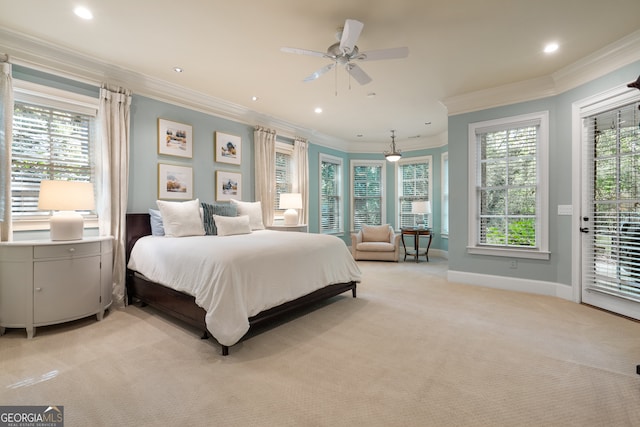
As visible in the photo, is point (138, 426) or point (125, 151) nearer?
point (138, 426)

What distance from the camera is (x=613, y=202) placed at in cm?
320

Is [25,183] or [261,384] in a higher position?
[25,183]

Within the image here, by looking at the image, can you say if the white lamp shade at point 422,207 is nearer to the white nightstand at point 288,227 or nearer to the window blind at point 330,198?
the window blind at point 330,198

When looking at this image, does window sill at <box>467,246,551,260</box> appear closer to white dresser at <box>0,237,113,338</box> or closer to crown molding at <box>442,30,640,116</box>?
crown molding at <box>442,30,640,116</box>

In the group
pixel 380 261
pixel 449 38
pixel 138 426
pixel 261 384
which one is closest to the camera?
pixel 138 426

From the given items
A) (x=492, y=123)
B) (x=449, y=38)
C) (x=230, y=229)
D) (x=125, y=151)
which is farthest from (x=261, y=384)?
(x=492, y=123)

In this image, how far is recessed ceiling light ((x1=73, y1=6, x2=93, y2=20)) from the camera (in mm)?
2482

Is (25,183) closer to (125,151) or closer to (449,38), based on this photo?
(125,151)

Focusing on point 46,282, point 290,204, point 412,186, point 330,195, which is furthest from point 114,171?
point 412,186

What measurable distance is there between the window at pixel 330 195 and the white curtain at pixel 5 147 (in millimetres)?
5023

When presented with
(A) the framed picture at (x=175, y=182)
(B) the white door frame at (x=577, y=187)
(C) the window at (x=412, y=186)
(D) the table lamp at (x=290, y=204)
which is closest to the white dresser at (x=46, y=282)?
(A) the framed picture at (x=175, y=182)

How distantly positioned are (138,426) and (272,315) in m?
1.26

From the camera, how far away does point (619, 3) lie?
7.88 ft

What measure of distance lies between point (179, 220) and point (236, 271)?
164 centimetres
